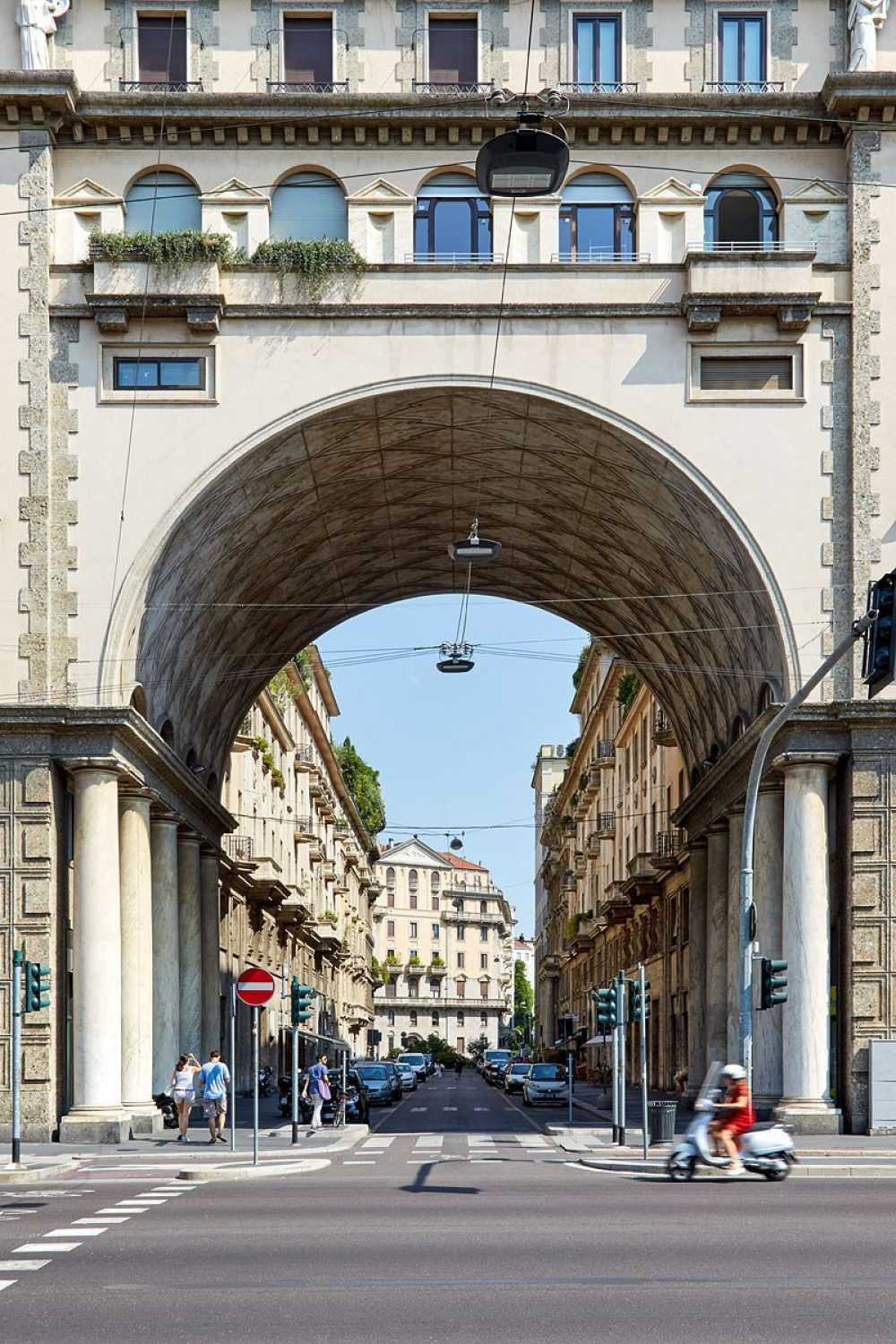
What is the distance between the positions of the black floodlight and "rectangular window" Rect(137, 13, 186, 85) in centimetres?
762

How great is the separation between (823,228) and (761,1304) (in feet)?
82.0

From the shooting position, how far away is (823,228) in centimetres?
3378

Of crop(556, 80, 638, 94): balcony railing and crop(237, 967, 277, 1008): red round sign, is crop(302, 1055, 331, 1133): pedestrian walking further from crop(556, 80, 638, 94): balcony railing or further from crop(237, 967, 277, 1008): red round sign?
crop(556, 80, 638, 94): balcony railing

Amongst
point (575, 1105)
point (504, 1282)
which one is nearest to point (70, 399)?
point (504, 1282)

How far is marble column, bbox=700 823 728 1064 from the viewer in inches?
1582

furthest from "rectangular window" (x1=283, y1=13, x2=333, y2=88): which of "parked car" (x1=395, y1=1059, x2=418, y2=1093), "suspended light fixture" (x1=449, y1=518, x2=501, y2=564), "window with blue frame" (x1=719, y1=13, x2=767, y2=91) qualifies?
"parked car" (x1=395, y1=1059, x2=418, y2=1093)

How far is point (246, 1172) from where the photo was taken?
25031 mm

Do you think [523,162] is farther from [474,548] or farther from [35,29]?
[35,29]

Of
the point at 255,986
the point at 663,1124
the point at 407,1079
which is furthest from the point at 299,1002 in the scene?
the point at 407,1079

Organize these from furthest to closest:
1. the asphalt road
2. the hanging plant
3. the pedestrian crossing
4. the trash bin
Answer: the hanging plant, the trash bin, the pedestrian crossing, the asphalt road

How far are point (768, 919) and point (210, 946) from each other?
1497 centimetres

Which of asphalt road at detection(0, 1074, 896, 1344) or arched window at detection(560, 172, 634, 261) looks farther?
arched window at detection(560, 172, 634, 261)

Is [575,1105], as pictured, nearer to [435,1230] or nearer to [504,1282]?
[435,1230]

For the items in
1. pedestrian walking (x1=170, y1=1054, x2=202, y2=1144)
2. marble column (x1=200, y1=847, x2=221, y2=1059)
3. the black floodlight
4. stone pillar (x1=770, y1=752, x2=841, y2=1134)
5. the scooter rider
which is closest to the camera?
the scooter rider
